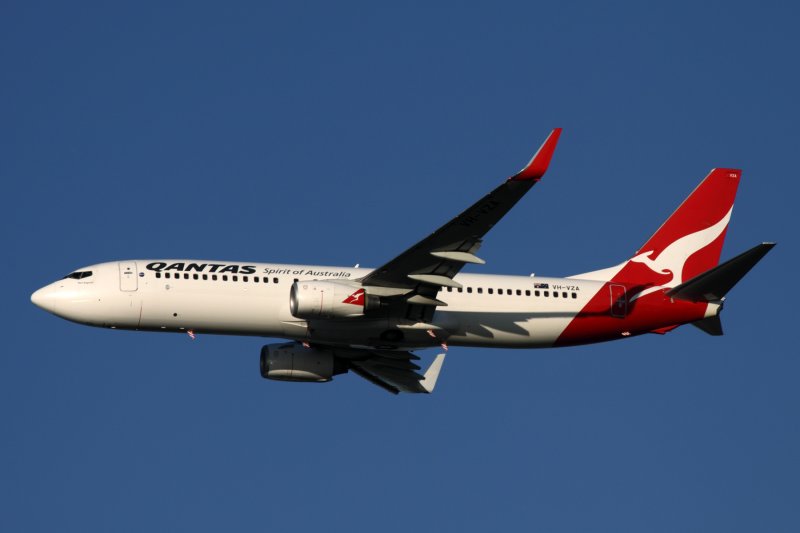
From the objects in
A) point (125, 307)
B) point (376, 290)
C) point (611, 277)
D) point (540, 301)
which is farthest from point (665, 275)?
point (125, 307)

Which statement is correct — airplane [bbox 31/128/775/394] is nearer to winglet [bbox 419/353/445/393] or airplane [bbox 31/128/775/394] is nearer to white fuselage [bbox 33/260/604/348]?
white fuselage [bbox 33/260/604/348]

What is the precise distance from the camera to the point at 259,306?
54.8 metres

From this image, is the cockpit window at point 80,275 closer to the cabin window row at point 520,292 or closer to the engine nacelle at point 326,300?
the engine nacelle at point 326,300

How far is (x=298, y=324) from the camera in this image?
55000 mm

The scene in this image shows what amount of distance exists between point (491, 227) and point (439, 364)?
51.1 ft

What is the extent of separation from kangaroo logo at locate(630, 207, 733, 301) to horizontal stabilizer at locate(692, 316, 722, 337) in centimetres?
219

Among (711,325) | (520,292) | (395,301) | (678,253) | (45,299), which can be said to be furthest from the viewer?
(678,253)

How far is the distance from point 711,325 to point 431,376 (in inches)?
543

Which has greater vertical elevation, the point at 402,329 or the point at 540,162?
the point at 540,162

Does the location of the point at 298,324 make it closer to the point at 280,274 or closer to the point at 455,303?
the point at 280,274

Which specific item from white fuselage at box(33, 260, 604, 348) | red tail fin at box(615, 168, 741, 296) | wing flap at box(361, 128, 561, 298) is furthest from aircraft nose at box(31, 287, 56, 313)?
red tail fin at box(615, 168, 741, 296)

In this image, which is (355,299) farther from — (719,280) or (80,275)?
(719,280)

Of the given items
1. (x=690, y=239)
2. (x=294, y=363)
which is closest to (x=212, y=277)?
(x=294, y=363)

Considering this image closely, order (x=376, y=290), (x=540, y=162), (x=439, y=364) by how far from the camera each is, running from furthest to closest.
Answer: (x=439, y=364) → (x=376, y=290) → (x=540, y=162)
